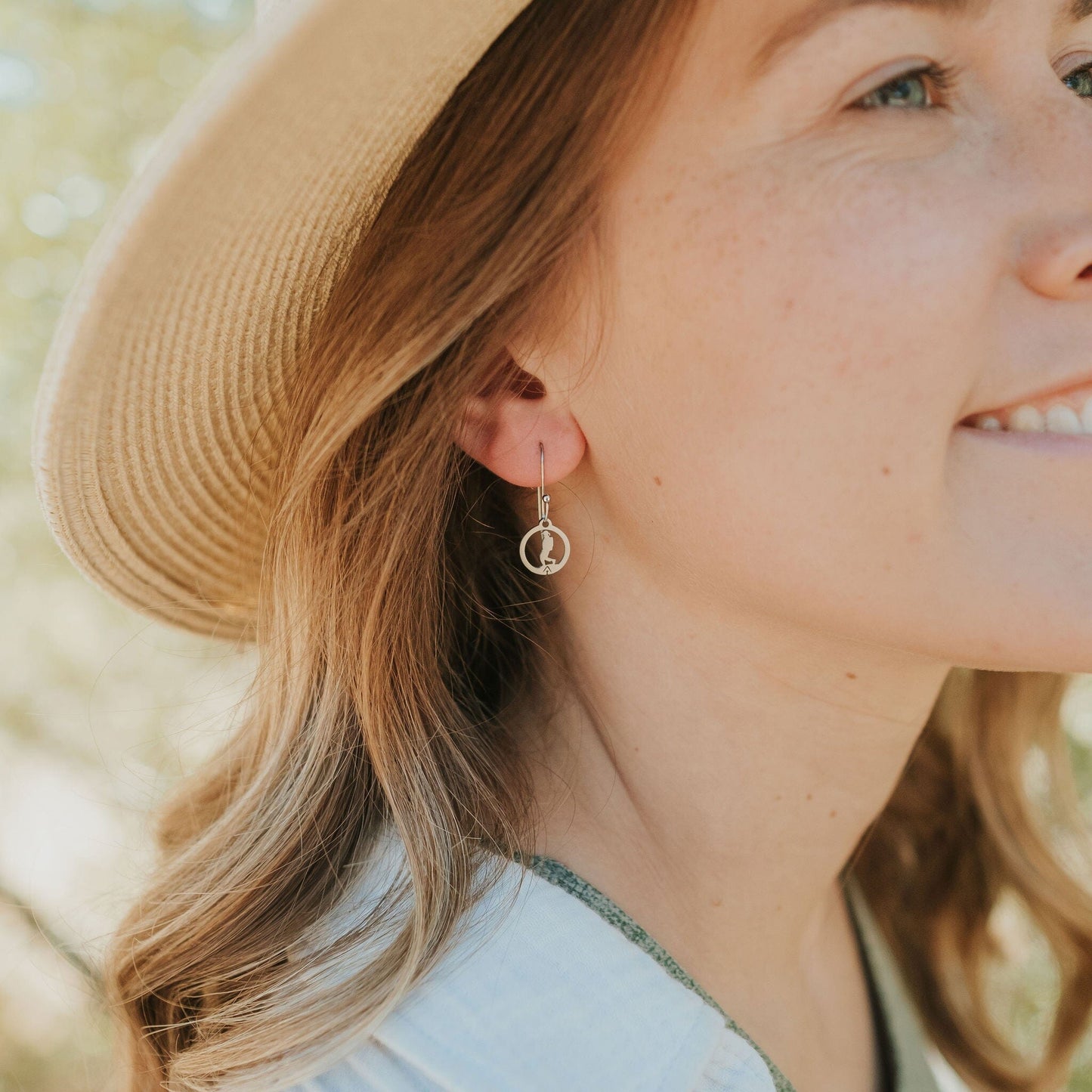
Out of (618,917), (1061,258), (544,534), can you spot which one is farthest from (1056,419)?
(618,917)

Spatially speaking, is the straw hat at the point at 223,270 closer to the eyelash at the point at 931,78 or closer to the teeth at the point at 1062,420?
the eyelash at the point at 931,78

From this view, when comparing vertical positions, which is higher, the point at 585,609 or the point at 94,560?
the point at 585,609

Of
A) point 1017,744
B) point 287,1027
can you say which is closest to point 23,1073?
point 287,1027

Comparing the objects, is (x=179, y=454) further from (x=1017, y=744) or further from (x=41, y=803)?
(x=41, y=803)

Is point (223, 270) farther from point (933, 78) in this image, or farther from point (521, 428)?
point (933, 78)

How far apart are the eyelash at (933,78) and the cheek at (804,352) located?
0.32 ft

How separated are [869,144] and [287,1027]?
1144 millimetres

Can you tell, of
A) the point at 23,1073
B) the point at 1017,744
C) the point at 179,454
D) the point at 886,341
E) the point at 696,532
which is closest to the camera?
the point at 886,341

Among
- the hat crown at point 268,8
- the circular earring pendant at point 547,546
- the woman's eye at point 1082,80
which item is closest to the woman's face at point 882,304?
the woman's eye at point 1082,80

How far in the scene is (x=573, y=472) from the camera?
1434 millimetres

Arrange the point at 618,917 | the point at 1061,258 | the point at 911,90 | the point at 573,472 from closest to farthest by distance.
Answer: the point at 1061,258
the point at 911,90
the point at 618,917
the point at 573,472

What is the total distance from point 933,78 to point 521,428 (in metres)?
0.61

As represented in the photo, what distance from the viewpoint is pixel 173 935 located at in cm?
135

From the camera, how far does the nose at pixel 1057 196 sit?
3.68 ft
